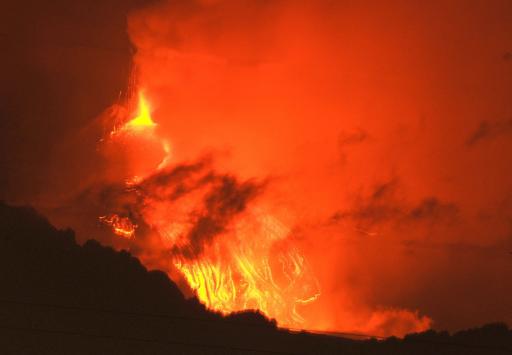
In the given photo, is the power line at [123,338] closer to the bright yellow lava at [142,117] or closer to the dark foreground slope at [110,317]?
the dark foreground slope at [110,317]

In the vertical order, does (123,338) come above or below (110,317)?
below

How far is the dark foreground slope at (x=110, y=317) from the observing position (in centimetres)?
1684

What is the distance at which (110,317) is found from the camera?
17.6 m

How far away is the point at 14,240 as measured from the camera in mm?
17922

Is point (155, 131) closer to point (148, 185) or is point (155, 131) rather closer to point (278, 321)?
point (148, 185)

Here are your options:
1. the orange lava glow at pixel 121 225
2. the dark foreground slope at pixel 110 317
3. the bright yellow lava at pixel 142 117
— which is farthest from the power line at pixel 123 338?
the bright yellow lava at pixel 142 117

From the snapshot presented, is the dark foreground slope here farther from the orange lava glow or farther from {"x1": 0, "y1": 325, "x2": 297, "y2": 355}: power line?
the orange lava glow

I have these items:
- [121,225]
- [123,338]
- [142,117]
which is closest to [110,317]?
[123,338]

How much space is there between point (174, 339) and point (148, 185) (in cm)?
376

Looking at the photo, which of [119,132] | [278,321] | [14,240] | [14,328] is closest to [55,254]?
[14,240]

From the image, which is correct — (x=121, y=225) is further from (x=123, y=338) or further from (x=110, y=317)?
(x=123, y=338)

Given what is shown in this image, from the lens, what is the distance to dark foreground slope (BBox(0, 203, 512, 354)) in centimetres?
1684

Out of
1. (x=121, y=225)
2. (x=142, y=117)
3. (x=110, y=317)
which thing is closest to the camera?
(x=110, y=317)

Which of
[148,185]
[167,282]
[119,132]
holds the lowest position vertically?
[167,282]
